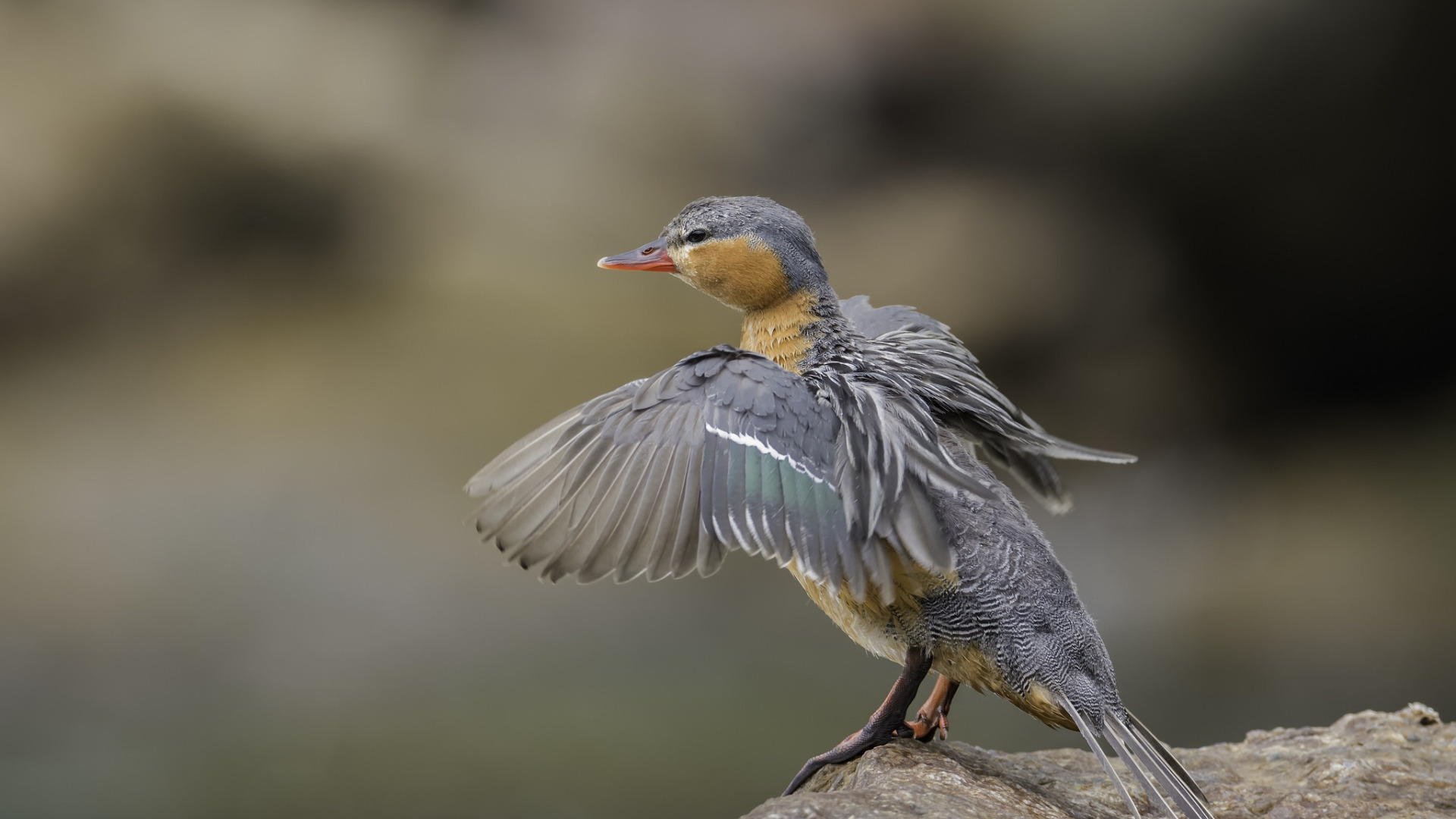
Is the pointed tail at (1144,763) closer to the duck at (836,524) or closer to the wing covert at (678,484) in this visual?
the duck at (836,524)

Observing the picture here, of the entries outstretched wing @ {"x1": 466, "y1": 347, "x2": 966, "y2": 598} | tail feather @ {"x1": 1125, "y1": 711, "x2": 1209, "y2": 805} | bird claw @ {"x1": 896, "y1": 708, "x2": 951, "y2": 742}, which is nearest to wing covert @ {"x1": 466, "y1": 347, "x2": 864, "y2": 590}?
outstretched wing @ {"x1": 466, "y1": 347, "x2": 966, "y2": 598}

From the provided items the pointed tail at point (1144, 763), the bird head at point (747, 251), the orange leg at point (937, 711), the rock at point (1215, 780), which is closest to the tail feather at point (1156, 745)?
the pointed tail at point (1144, 763)

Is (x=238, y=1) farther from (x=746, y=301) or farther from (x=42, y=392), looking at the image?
(x=746, y=301)

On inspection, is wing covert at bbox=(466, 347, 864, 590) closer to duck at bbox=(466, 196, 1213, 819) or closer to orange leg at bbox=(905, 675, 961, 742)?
duck at bbox=(466, 196, 1213, 819)

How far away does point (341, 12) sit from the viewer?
7133 millimetres

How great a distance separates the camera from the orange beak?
3699 millimetres

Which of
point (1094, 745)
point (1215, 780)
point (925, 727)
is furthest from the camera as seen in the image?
point (1215, 780)

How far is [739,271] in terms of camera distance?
11.4 ft

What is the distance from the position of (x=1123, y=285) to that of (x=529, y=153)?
392 centimetres

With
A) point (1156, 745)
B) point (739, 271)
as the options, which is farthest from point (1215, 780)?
point (739, 271)

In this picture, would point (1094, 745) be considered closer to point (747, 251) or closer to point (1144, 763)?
point (1144, 763)

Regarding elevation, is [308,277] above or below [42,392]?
above

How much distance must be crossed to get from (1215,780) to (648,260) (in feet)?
7.52

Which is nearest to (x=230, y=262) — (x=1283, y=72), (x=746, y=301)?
(x=746, y=301)
